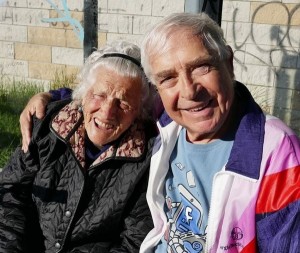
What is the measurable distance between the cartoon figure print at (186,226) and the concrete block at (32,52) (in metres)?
4.43

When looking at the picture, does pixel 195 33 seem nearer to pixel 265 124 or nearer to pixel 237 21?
pixel 265 124

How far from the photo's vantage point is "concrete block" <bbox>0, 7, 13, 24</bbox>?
638 cm

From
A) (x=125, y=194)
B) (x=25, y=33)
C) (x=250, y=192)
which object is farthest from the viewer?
(x=25, y=33)

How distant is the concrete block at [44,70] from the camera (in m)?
6.32

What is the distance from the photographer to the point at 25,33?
252 inches

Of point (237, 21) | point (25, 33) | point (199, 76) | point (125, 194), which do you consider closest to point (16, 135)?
point (25, 33)

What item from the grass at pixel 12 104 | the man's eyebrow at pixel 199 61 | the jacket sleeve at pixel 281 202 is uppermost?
the man's eyebrow at pixel 199 61

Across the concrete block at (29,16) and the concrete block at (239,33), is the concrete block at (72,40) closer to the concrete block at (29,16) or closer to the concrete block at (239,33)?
the concrete block at (29,16)

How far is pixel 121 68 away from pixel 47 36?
4.05 metres

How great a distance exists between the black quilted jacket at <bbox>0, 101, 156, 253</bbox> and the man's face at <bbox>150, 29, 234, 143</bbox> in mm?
463

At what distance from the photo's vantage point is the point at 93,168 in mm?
2492

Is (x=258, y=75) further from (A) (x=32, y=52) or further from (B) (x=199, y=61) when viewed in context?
(B) (x=199, y=61)

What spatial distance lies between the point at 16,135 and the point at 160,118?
112 inches

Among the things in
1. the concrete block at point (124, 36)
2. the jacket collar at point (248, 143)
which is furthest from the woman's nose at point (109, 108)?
the concrete block at point (124, 36)
